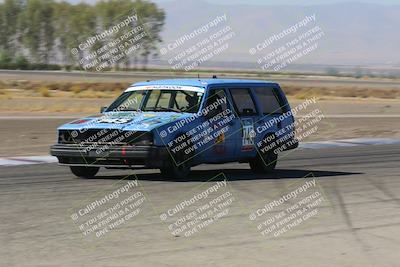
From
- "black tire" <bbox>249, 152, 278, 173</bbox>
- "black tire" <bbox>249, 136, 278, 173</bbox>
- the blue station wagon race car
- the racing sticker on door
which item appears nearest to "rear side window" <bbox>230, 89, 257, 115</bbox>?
the blue station wagon race car

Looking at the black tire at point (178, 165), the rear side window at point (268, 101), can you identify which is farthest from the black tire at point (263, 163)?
the black tire at point (178, 165)

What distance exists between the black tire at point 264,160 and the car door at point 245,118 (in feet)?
0.81

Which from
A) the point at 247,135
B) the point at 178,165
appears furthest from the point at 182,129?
the point at 247,135

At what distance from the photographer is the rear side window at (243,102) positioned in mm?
13289

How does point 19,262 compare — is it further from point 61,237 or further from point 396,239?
point 396,239

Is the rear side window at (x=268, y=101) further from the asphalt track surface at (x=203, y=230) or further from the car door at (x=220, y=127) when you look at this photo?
the asphalt track surface at (x=203, y=230)

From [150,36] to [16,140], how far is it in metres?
86.8

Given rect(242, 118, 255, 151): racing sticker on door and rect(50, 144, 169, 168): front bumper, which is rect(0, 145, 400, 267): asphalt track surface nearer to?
rect(50, 144, 169, 168): front bumper

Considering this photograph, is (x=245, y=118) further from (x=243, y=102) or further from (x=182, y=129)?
(x=182, y=129)

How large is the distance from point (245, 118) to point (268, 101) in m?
1.16

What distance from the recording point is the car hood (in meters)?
11.7

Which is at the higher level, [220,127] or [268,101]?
[220,127]

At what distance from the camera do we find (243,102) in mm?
13492

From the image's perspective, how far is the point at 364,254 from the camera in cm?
724
